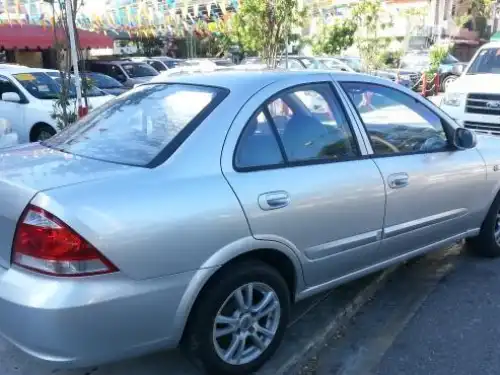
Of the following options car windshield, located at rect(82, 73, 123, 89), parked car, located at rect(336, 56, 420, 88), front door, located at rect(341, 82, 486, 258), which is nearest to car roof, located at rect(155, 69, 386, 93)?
front door, located at rect(341, 82, 486, 258)

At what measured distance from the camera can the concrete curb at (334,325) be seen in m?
3.18

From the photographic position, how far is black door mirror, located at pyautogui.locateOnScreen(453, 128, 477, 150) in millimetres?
4098

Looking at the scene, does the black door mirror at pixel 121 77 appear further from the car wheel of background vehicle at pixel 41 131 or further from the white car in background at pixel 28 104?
the car wheel of background vehicle at pixel 41 131

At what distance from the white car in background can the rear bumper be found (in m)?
7.16

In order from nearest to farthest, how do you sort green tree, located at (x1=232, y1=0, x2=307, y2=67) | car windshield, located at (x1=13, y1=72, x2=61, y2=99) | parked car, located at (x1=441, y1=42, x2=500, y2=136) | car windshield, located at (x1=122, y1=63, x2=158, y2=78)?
1. parked car, located at (x1=441, y1=42, x2=500, y2=136)
2. car windshield, located at (x1=13, y1=72, x2=61, y2=99)
3. green tree, located at (x1=232, y1=0, x2=307, y2=67)
4. car windshield, located at (x1=122, y1=63, x2=158, y2=78)

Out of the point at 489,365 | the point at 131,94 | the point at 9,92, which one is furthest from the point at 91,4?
the point at 489,365

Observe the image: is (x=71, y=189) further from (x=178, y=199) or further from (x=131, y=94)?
(x=131, y=94)

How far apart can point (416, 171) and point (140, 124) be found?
180 centimetres

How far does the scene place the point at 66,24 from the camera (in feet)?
25.8

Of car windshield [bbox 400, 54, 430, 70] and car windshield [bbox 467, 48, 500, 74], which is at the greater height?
car windshield [bbox 467, 48, 500, 74]

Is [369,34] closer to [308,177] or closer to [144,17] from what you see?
[144,17]

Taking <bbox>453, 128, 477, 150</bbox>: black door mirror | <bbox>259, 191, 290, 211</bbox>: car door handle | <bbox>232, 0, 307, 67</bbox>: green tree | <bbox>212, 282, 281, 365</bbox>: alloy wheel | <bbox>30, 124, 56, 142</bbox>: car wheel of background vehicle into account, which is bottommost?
<bbox>30, 124, 56, 142</bbox>: car wheel of background vehicle

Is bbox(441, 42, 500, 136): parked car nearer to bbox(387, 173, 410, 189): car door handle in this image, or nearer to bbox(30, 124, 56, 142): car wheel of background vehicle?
bbox(387, 173, 410, 189): car door handle

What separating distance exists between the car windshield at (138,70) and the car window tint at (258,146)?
15.7m
